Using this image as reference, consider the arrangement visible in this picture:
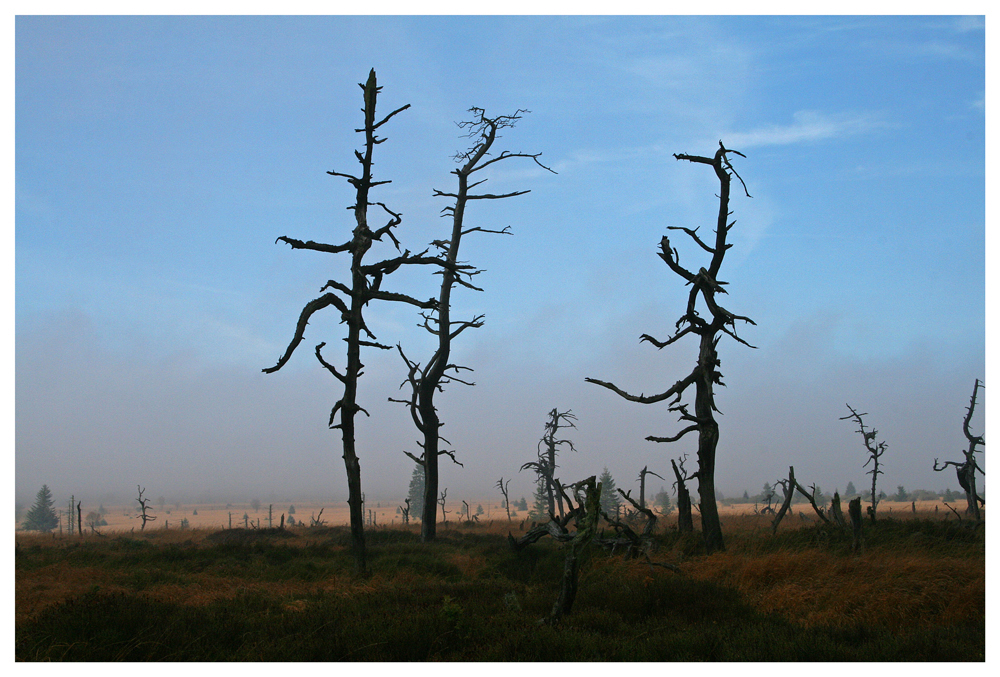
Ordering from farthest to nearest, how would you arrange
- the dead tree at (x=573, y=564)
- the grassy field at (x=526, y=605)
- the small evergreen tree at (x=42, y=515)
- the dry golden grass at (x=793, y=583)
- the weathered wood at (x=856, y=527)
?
the small evergreen tree at (x=42, y=515) → the weathered wood at (x=856, y=527) → the dry golden grass at (x=793, y=583) → the dead tree at (x=573, y=564) → the grassy field at (x=526, y=605)

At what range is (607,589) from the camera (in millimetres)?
9805

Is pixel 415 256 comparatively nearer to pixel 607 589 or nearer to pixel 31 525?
pixel 607 589

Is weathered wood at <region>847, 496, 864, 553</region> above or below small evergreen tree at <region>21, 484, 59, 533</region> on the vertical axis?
above

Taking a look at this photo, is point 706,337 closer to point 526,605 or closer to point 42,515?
point 526,605

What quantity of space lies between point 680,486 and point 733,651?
33.0ft

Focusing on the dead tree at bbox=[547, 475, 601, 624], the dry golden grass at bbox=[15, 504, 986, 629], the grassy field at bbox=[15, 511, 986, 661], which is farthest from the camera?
the dry golden grass at bbox=[15, 504, 986, 629]

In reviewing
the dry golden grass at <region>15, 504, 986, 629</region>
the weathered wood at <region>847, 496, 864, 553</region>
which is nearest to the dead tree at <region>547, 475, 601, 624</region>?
the dry golden grass at <region>15, 504, 986, 629</region>

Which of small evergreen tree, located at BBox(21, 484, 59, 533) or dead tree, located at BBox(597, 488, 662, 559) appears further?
small evergreen tree, located at BBox(21, 484, 59, 533)

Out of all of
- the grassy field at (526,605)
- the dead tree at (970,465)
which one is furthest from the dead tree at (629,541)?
the dead tree at (970,465)

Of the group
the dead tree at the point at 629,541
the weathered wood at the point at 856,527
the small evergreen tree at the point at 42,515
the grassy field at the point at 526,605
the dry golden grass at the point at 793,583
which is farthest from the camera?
the small evergreen tree at the point at 42,515

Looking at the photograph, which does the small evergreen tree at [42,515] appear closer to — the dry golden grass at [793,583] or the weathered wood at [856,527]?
the dry golden grass at [793,583]

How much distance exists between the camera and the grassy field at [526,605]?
7.12m

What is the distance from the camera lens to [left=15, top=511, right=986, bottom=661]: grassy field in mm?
7121

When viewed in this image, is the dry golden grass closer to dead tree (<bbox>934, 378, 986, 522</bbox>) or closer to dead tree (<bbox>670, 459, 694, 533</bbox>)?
dead tree (<bbox>670, 459, 694, 533</bbox>)
